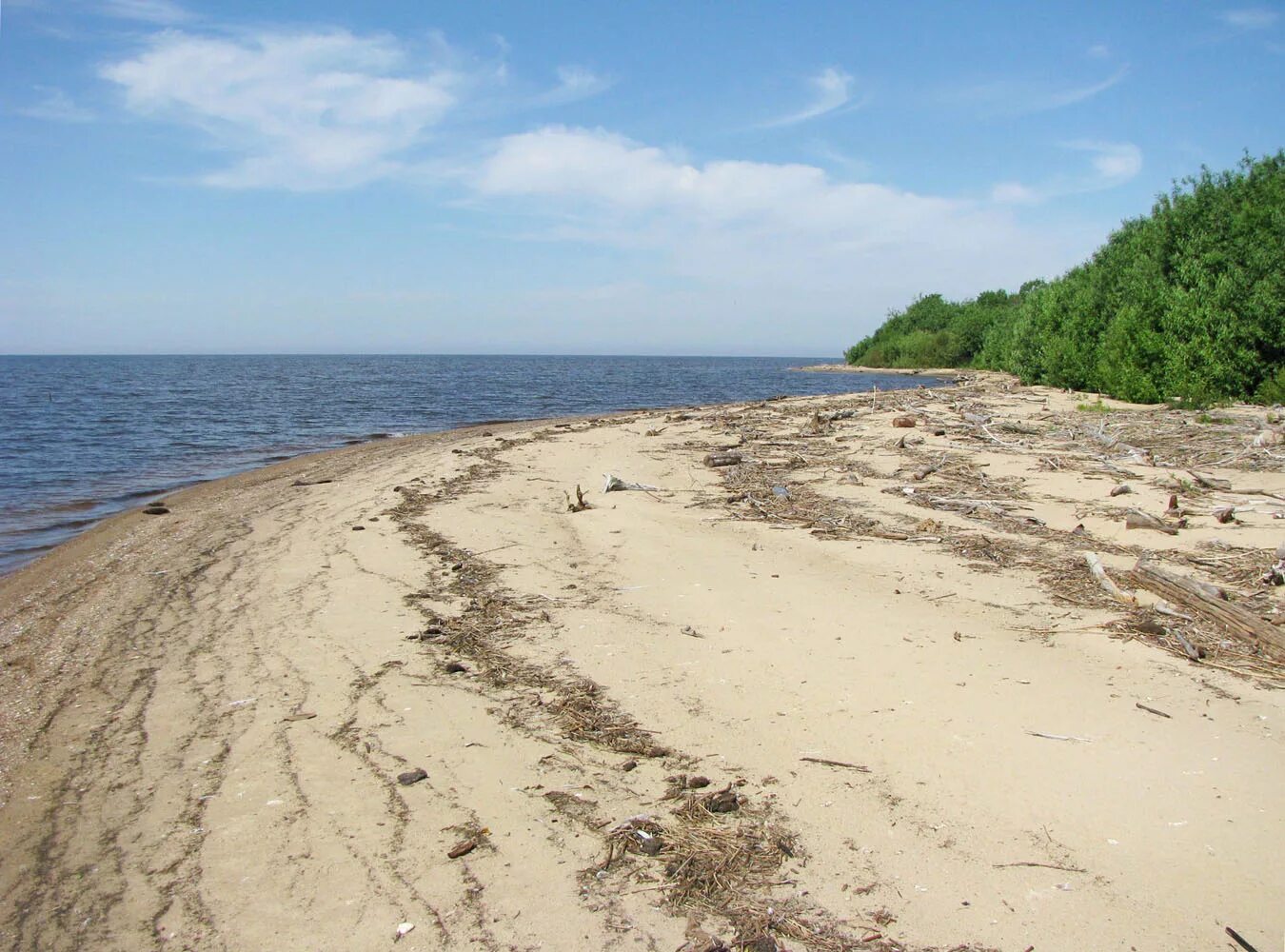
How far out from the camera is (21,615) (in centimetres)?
773

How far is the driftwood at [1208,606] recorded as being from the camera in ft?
16.8

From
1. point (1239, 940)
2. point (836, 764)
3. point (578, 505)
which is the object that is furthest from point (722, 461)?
point (1239, 940)

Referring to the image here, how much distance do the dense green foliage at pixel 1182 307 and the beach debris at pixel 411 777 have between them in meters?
21.9

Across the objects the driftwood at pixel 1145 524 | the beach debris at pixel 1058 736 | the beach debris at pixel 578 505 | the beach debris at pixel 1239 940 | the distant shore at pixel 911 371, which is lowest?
the beach debris at pixel 1239 940

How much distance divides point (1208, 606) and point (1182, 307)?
64.0 feet

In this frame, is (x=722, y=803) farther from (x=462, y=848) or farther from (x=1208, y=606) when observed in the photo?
(x=1208, y=606)

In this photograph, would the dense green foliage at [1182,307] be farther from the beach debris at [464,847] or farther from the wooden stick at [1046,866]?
the beach debris at [464,847]

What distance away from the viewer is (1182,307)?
68.8 ft

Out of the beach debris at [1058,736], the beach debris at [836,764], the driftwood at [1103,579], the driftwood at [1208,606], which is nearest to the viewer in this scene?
the beach debris at [836,764]

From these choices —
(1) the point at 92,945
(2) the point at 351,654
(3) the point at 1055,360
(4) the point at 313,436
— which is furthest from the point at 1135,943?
(3) the point at 1055,360

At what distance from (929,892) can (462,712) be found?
9.40ft

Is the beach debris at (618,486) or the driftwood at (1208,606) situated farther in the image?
the beach debris at (618,486)

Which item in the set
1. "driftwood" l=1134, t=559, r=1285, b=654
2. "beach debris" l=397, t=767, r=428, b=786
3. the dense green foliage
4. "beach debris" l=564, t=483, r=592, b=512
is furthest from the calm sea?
the dense green foliage

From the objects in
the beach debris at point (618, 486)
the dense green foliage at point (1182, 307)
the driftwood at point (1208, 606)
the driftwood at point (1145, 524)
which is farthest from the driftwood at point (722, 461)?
the dense green foliage at point (1182, 307)
